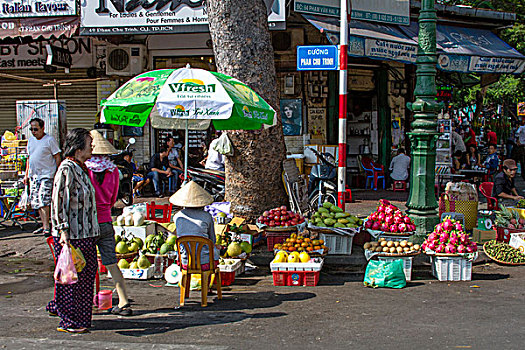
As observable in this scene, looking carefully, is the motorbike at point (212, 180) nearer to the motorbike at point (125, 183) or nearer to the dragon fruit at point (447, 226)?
the motorbike at point (125, 183)

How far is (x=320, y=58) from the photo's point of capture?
909 cm

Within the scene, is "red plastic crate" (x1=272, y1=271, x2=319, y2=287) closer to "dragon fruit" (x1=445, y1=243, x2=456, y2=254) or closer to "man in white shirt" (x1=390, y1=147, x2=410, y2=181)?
"dragon fruit" (x1=445, y1=243, x2=456, y2=254)

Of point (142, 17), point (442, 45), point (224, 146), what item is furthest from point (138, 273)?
point (442, 45)

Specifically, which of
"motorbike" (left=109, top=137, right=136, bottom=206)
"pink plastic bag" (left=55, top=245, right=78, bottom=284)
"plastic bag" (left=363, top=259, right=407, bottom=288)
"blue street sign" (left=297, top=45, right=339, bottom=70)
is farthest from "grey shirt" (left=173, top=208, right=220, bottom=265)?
"motorbike" (left=109, top=137, right=136, bottom=206)

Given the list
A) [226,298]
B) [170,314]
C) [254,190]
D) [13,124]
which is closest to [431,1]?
[254,190]

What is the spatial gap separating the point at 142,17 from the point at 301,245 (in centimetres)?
816

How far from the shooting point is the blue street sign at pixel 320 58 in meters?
9.05

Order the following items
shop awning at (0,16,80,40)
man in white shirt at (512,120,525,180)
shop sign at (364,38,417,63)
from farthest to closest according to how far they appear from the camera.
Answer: man in white shirt at (512,120,525,180) → shop awning at (0,16,80,40) → shop sign at (364,38,417,63)

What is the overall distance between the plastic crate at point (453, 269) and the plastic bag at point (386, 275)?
2.01ft

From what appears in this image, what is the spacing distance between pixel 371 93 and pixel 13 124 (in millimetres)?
10667

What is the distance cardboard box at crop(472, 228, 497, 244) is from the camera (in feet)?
29.7

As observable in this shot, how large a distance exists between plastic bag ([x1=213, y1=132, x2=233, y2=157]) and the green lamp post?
2.90 metres

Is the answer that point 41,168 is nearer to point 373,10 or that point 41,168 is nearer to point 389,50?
point 389,50

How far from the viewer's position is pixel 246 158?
938cm
